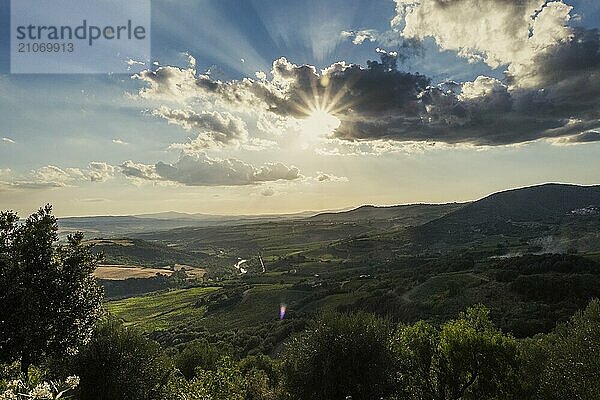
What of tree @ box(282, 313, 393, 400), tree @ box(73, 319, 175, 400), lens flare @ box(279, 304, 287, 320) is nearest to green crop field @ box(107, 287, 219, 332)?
lens flare @ box(279, 304, 287, 320)

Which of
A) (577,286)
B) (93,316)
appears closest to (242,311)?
(577,286)

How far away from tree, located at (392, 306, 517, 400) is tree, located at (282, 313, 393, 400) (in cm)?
190

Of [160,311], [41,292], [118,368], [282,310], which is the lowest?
[160,311]

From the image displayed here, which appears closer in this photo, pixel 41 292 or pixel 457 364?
pixel 41 292

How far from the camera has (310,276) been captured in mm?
198000

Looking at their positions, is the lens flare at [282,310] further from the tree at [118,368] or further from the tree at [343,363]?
the tree at [118,368]

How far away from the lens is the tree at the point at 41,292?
896 inches

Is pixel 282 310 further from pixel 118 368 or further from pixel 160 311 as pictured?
pixel 118 368

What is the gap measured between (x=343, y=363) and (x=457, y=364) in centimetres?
962

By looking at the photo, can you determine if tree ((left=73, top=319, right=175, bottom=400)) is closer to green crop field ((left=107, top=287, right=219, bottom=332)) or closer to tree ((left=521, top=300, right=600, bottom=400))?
tree ((left=521, top=300, right=600, bottom=400))

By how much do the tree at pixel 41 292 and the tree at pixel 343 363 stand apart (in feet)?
62.2

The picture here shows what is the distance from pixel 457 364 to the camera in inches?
1298

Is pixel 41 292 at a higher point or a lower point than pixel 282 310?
Answer: higher

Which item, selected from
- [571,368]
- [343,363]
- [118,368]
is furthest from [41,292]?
[571,368]
